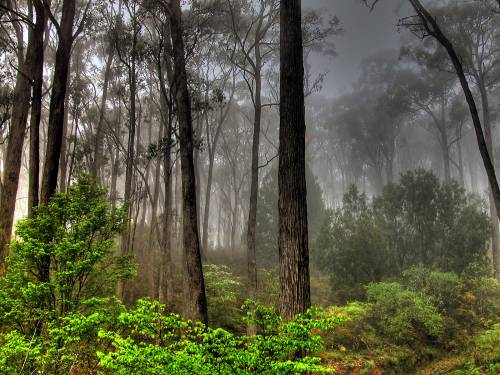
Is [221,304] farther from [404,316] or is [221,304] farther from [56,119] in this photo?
[56,119]

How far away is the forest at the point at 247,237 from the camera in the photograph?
16.3 feet

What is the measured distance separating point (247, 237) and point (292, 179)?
715cm

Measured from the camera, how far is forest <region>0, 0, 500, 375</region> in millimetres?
4980

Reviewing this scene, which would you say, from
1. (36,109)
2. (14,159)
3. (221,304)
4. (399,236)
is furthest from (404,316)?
(14,159)

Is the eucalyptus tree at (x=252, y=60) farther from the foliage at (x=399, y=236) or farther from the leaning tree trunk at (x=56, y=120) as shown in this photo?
the leaning tree trunk at (x=56, y=120)

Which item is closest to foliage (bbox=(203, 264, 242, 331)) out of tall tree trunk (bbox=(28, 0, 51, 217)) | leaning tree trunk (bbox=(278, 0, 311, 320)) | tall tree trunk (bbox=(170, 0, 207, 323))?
tall tree trunk (bbox=(170, 0, 207, 323))

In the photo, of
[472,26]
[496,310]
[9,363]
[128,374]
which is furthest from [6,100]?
[472,26]

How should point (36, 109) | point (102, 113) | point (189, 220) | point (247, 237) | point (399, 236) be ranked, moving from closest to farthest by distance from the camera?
1. point (36, 109)
2. point (189, 220)
3. point (247, 237)
4. point (102, 113)
5. point (399, 236)

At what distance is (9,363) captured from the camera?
16.0ft

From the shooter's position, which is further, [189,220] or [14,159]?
[14,159]

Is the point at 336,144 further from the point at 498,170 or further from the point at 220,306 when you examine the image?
the point at 220,306

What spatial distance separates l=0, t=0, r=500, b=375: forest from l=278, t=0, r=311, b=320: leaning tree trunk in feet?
0.09

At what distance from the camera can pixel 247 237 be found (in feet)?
42.8

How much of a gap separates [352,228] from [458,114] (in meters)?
20.0
